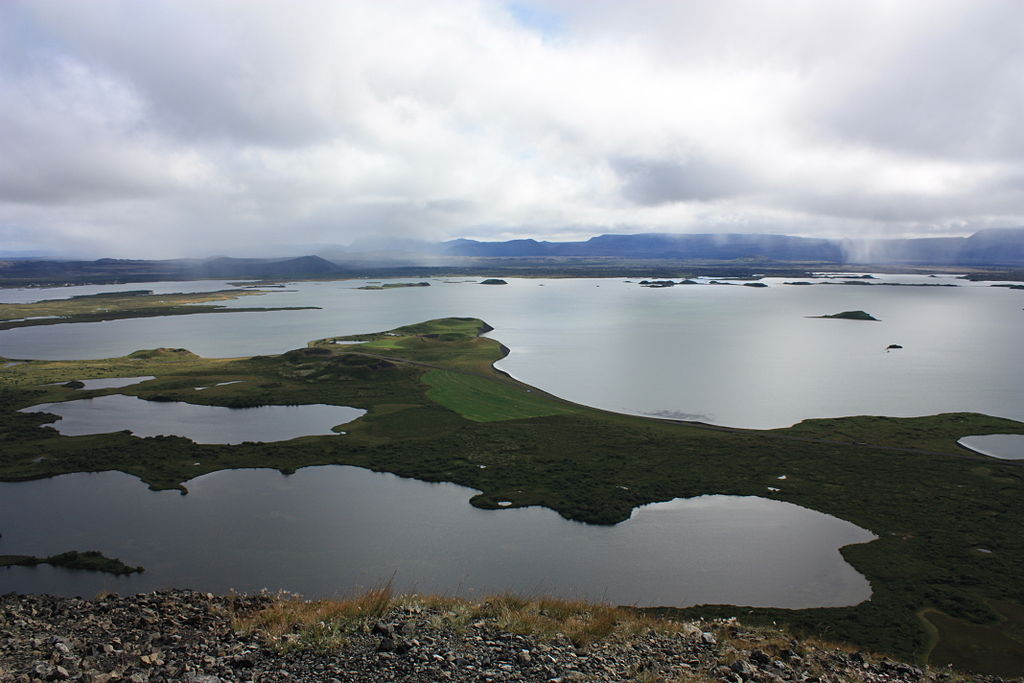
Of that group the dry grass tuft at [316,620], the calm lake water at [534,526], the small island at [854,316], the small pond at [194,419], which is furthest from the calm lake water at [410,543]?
the small island at [854,316]

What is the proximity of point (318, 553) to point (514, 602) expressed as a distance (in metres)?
12.1

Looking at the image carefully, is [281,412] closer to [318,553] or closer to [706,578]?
[318,553]

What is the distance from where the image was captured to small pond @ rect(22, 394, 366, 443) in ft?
120

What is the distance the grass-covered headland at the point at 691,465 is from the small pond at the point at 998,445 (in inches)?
38.2

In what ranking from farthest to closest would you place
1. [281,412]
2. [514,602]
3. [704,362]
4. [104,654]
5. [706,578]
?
[704,362], [281,412], [706,578], [514,602], [104,654]

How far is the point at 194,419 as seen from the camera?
132 ft

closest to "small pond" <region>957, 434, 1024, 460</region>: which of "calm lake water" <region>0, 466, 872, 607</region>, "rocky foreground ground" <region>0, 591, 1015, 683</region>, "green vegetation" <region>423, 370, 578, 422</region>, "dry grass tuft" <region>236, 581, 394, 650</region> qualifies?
"calm lake water" <region>0, 466, 872, 607</region>

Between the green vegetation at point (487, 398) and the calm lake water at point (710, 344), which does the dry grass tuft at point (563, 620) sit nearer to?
the green vegetation at point (487, 398)

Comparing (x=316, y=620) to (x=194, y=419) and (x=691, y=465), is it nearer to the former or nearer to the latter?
(x=691, y=465)

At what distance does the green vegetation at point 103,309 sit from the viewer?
10231 centimetres

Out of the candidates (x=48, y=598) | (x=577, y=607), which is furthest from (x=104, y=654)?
(x=577, y=607)

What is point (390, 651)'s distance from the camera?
9508 millimetres

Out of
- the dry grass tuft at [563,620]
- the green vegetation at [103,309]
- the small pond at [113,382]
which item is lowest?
the small pond at [113,382]

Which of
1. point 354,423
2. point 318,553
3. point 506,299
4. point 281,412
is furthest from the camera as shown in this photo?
point 506,299
